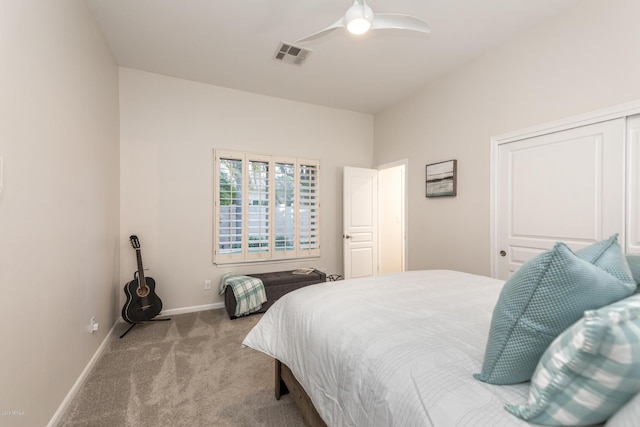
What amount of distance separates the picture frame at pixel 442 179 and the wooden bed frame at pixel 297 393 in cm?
265

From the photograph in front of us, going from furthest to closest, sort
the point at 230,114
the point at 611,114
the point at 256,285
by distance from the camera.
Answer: the point at 230,114
the point at 256,285
the point at 611,114

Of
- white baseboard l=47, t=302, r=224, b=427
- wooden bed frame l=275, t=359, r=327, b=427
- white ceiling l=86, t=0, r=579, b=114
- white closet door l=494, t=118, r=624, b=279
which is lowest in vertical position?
white baseboard l=47, t=302, r=224, b=427

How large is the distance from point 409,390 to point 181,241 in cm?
332

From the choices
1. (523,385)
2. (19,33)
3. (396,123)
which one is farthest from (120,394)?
(396,123)

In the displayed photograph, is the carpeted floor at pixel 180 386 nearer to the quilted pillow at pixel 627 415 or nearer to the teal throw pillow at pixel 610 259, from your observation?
the quilted pillow at pixel 627 415

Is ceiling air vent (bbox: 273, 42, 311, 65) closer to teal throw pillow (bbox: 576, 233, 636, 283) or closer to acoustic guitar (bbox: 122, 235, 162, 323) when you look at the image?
acoustic guitar (bbox: 122, 235, 162, 323)

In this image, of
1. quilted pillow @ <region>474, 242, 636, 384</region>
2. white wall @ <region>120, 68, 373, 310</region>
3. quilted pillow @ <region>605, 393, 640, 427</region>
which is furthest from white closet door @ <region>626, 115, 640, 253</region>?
white wall @ <region>120, 68, 373, 310</region>

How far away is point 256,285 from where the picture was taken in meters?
3.30

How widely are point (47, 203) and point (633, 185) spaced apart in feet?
12.4

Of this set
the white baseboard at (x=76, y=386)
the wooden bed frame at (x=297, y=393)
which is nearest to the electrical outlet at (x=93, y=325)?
the white baseboard at (x=76, y=386)

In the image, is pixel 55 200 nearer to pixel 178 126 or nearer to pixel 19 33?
pixel 19 33

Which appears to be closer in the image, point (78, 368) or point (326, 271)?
point (78, 368)

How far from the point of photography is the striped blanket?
10.4 ft

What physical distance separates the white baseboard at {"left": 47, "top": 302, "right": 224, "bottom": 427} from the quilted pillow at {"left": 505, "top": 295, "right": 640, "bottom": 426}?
7.55ft
